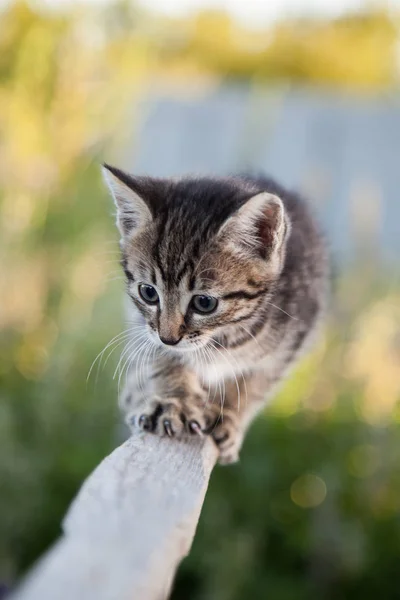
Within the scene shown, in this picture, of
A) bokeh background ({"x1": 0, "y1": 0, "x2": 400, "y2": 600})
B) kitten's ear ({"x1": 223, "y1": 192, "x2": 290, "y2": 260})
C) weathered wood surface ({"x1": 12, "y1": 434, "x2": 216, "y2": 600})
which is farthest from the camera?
bokeh background ({"x1": 0, "y1": 0, "x2": 400, "y2": 600})

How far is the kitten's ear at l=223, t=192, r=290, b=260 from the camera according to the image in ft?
5.32

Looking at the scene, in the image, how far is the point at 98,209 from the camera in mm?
3496

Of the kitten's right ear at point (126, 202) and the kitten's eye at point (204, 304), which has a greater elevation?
the kitten's right ear at point (126, 202)

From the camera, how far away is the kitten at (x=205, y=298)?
168 cm

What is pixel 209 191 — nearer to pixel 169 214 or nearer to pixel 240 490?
pixel 169 214

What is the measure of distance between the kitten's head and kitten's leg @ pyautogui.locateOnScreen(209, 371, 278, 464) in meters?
0.22

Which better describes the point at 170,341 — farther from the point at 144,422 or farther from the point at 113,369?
the point at 113,369

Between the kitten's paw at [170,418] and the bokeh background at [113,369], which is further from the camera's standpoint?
the bokeh background at [113,369]

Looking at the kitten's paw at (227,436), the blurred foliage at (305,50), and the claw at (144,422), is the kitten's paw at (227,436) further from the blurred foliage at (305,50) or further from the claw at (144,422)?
the blurred foliage at (305,50)

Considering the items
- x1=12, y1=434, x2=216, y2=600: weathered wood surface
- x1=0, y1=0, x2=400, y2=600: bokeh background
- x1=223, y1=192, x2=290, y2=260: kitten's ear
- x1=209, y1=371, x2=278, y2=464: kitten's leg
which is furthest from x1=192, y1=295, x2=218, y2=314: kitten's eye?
x1=0, y1=0, x2=400, y2=600: bokeh background

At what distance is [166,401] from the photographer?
1.69 meters

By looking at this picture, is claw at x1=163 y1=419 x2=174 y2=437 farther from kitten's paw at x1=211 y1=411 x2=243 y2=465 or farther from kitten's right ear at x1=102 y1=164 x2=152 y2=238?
kitten's right ear at x1=102 y1=164 x2=152 y2=238

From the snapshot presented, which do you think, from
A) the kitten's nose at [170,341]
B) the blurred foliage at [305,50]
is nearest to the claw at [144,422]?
the kitten's nose at [170,341]

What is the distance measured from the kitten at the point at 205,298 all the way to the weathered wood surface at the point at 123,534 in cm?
46
